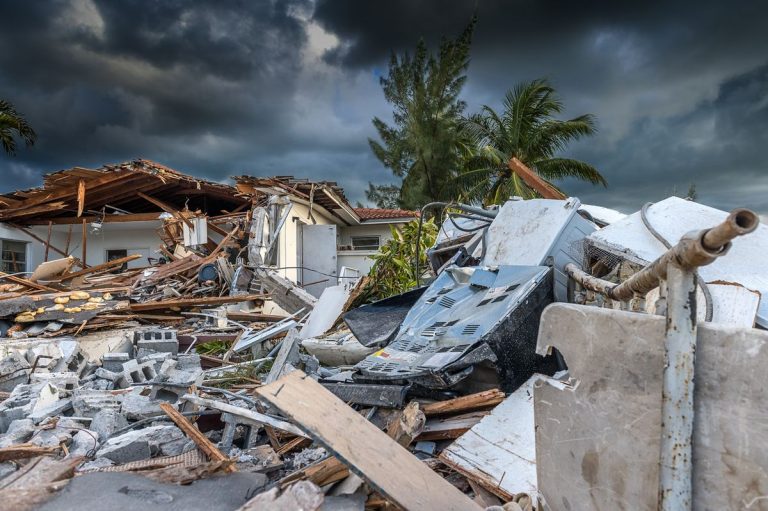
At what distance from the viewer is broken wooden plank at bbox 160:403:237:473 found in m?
2.67

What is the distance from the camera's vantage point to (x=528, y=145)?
1994 cm

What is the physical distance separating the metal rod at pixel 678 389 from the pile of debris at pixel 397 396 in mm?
53

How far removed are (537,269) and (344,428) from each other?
2.18m

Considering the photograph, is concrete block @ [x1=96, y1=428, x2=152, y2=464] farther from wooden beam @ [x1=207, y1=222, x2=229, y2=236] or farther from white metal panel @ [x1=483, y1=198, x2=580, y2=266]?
wooden beam @ [x1=207, y1=222, x2=229, y2=236]

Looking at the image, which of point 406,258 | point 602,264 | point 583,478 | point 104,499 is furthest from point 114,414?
point 406,258

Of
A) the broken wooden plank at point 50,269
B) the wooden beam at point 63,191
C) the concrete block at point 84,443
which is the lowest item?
the concrete block at point 84,443

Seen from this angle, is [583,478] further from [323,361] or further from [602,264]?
[323,361]

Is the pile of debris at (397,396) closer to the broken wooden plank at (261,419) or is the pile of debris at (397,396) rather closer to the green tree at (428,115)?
the broken wooden plank at (261,419)

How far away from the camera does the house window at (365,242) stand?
17752mm

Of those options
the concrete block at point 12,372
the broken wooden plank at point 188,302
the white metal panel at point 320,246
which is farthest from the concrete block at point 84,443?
the white metal panel at point 320,246

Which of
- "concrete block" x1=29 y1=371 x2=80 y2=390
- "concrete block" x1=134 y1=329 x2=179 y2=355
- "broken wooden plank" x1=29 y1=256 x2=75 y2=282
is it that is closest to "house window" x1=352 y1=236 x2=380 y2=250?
"broken wooden plank" x1=29 y1=256 x2=75 y2=282

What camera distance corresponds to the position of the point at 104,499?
217 cm

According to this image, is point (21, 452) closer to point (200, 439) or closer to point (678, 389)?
point (200, 439)

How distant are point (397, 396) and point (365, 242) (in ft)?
49.1
